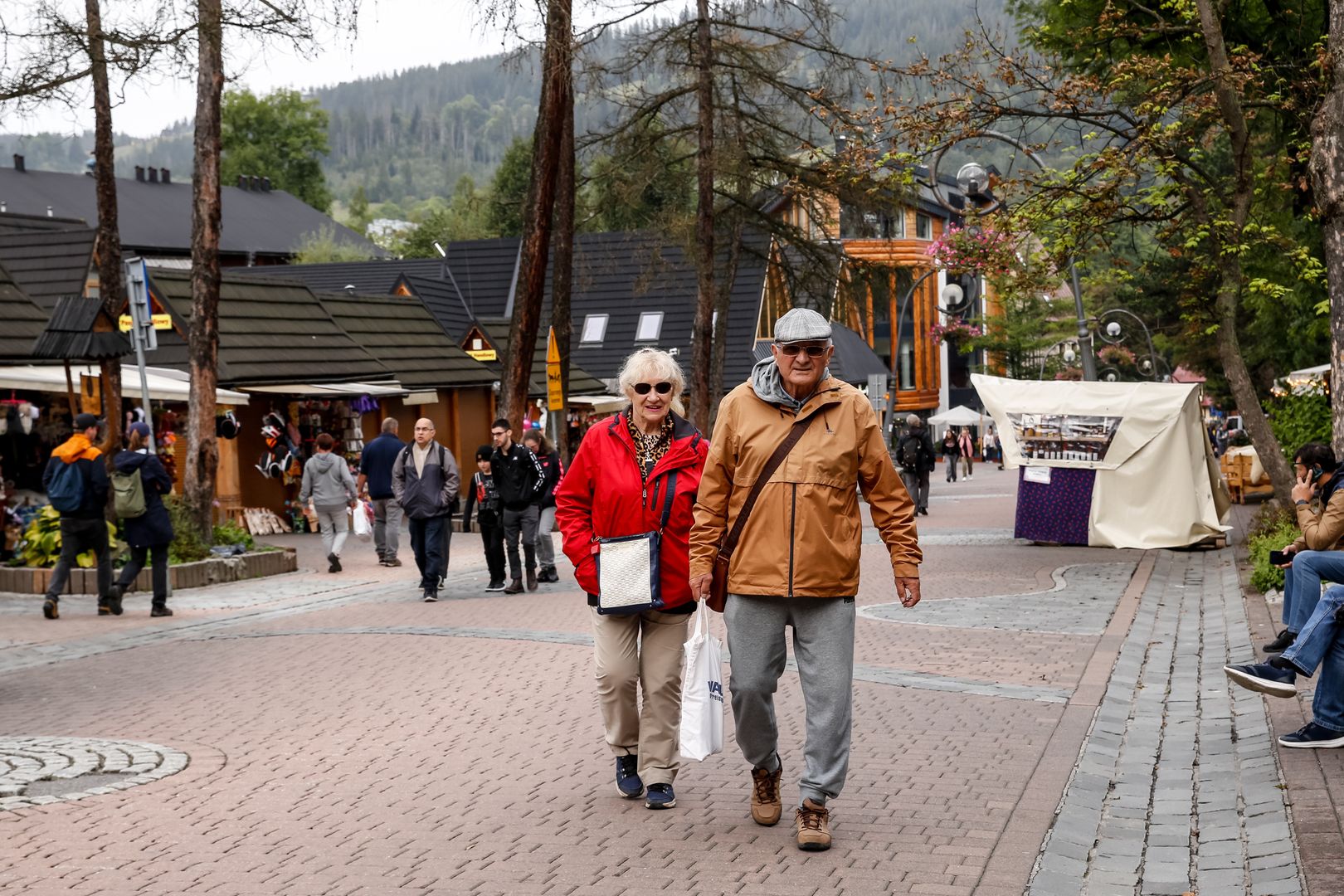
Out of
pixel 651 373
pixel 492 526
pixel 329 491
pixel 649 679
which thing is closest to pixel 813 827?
pixel 649 679

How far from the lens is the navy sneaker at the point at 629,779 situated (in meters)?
6.90

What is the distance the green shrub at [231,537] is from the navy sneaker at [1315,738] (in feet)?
44.9

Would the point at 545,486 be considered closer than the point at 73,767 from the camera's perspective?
No

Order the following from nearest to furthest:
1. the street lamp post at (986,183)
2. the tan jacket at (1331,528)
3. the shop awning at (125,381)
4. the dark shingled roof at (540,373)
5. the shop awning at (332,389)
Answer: the tan jacket at (1331,528) → the street lamp post at (986,183) → the shop awning at (125,381) → the shop awning at (332,389) → the dark shingled roof at (540,373)

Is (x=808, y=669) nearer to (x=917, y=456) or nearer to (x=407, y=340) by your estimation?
(x=917, y=456)

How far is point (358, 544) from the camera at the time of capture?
2391 centimetres

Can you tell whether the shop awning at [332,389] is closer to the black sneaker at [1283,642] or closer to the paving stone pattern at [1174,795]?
the paving stone pattern at [1174,795]

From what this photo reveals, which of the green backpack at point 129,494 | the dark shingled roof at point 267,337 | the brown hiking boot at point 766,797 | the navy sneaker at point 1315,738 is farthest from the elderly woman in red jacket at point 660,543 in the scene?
the dark shingled roof at point 267,337

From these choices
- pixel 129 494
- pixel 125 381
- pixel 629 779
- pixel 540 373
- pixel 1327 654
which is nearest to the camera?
pixel 629 779

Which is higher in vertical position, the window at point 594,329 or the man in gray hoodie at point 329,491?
the window at point 594,329

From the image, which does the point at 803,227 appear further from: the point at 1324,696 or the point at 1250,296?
the point at 1324,696

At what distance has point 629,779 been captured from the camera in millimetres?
6906

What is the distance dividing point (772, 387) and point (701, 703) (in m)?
1.34

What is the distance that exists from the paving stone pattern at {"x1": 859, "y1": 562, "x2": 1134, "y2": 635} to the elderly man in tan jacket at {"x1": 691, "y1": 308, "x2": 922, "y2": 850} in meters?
6.74
